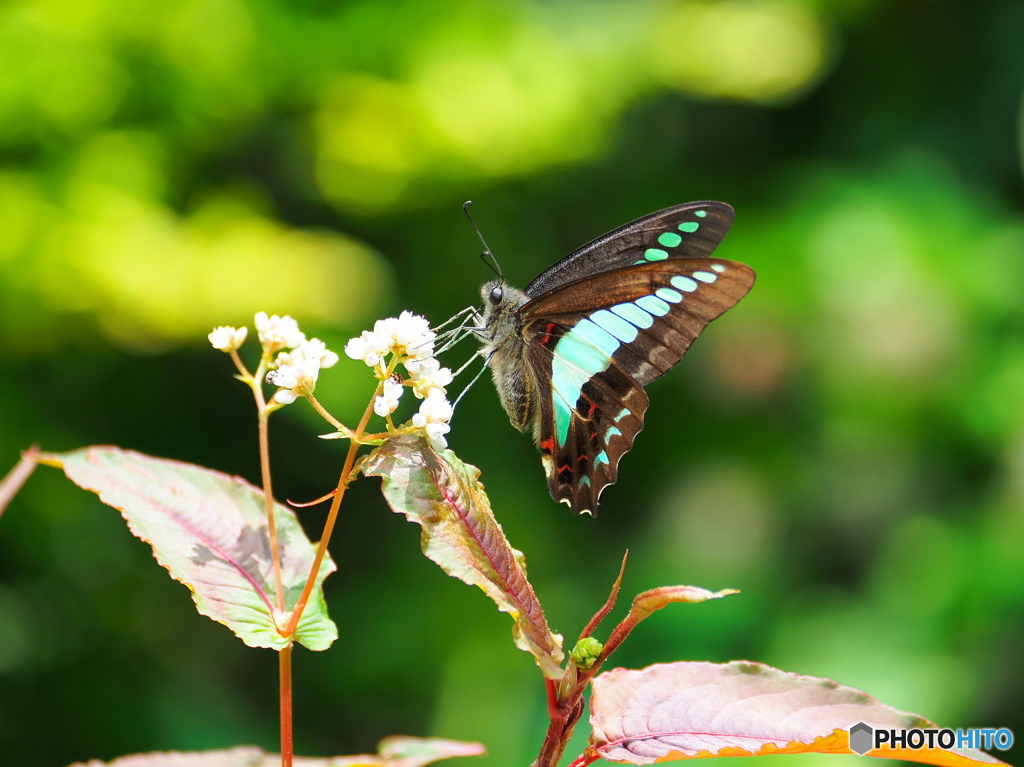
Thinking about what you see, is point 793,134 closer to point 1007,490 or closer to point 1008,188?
point 1008,188

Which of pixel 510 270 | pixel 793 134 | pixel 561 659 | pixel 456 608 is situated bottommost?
pixel 561 659

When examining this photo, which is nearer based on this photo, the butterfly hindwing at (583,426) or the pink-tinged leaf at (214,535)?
the pink-tinged leaf at (214,535)

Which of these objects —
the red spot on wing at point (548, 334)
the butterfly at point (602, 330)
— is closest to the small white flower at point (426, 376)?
the butterfly at point (602, 330)

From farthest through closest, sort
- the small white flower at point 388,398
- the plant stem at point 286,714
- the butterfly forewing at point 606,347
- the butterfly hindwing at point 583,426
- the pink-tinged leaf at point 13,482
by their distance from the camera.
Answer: the butterfly hindwing at point 583,426 → the butterfly forewing at point 606,347 → the small white flower at point 388,398 → the plant stem at point 286,714 → the pink-tinged leaf at point 13,482

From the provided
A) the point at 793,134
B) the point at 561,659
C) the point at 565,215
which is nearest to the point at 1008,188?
the point at 793,134

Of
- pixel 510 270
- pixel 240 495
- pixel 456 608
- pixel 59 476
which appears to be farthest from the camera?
pixel 510 270

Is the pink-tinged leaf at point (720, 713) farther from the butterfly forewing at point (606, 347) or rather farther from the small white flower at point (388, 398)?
the butterfly forewing at point (606, 347)

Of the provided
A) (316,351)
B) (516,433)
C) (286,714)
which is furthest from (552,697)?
(516,433)
